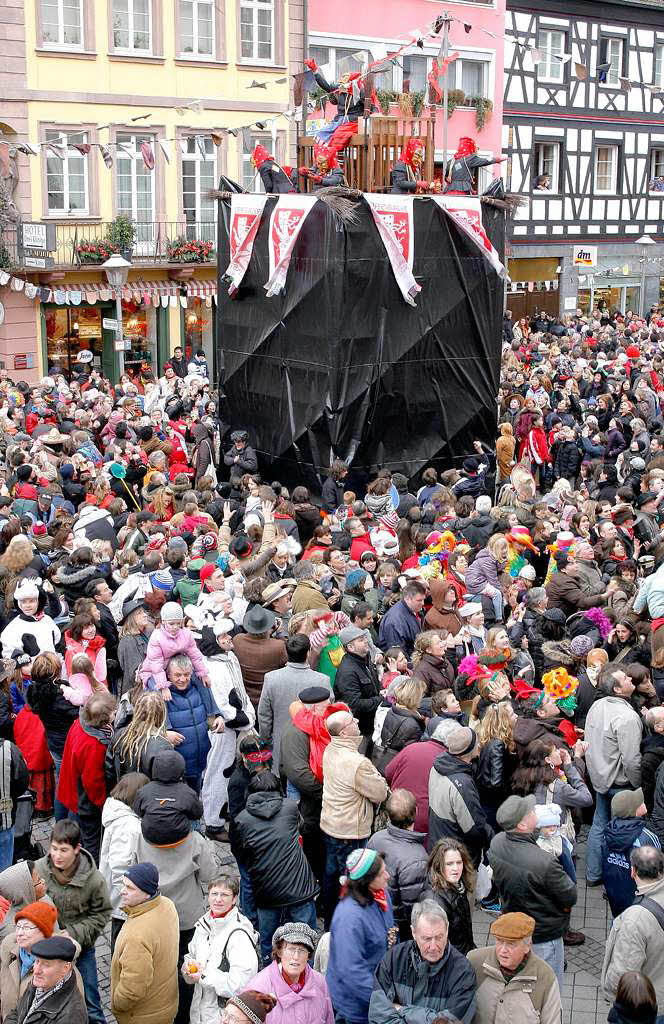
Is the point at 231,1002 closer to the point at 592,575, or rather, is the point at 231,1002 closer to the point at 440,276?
the point at 592,575

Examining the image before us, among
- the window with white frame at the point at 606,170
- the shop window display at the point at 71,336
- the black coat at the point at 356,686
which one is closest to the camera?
the black coat at the point at 356,686

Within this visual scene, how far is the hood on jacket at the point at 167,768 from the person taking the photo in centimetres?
580

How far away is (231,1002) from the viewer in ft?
14.9

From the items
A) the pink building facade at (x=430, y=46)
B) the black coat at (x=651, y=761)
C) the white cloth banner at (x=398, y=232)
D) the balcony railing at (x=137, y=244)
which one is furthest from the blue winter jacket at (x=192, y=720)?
the pink building facade at (x=430, y=46)

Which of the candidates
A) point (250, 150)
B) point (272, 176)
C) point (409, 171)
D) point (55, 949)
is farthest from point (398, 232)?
point (250, 150)

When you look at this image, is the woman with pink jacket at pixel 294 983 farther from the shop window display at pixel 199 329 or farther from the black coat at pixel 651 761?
the shop window display at pixel 199 329

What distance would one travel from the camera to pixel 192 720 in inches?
282

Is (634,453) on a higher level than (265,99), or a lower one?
lower

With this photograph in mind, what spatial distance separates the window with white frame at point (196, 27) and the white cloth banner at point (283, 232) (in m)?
12.3

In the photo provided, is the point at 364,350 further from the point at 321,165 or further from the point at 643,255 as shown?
the point at 643,255

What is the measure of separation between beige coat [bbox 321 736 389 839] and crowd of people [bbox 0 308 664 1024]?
0.04ft

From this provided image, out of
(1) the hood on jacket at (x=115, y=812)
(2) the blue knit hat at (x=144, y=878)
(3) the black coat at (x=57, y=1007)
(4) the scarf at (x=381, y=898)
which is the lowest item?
(3) the black coat at (x=57, y=1007)

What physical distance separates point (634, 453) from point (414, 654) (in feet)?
24.3

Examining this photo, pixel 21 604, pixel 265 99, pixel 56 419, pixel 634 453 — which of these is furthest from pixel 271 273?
pixel 265 99
